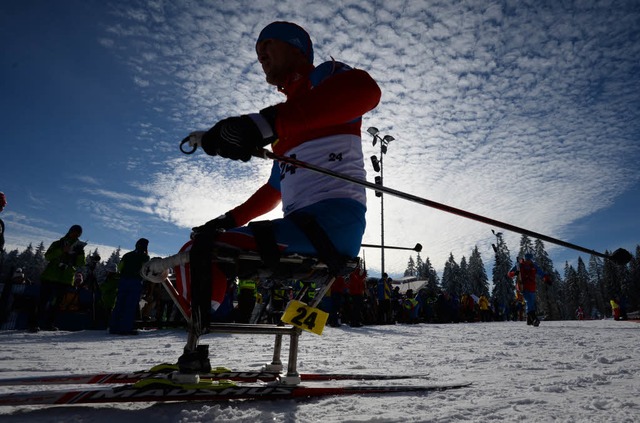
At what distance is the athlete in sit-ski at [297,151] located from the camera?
1.65m

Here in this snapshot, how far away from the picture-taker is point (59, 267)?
7598 millimetres

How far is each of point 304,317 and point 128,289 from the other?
669 cm

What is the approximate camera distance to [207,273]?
1617 millimetres

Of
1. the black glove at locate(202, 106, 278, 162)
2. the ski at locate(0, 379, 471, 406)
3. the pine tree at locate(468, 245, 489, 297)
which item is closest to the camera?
the ski at locate(0, 379, 471, 406)

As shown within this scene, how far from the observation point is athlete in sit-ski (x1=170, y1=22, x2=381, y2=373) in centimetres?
165

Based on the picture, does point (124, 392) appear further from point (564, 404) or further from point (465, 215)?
point (465, 215)

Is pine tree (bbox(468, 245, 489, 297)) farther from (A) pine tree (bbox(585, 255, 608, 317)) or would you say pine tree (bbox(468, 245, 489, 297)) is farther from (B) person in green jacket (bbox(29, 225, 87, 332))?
(B) person in green jacket (bbox(29, 225, 87, 332))

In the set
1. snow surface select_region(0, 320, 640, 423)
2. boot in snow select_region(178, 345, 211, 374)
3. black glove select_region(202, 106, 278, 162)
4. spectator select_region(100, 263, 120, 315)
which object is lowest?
snow surface select_region(0, 320, 640, 423)

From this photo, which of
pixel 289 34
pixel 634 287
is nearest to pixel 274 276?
pixel 289 34

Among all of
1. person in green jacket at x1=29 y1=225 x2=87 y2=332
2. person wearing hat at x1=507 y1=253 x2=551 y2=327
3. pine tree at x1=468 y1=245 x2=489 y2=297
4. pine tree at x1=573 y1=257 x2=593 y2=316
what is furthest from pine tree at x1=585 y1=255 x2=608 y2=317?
person in green jacket at x1=29 y1=225 x2=87 y2=332

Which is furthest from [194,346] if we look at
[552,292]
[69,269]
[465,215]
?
[552,292]

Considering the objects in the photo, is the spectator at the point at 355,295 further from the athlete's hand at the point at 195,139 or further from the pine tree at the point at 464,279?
the pine tree at the point at 464,279

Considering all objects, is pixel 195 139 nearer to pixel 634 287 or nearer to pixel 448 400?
pixel 448 400

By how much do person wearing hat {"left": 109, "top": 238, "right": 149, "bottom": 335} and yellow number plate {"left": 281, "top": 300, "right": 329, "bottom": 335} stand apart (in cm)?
629
